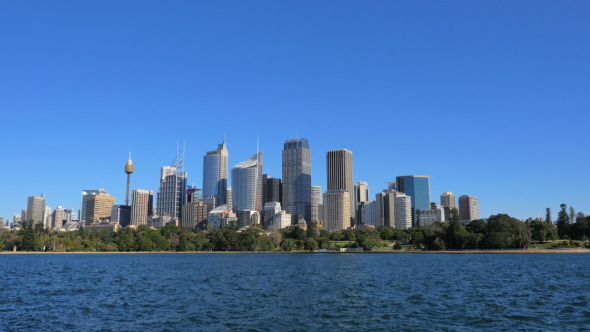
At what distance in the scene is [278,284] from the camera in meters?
73.1

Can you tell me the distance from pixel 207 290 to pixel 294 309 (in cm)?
2098

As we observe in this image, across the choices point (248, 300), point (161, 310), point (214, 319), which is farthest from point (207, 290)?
point (214, 319)

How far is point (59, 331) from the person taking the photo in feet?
122

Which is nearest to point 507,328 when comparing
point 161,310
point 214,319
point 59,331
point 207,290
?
point 214,319

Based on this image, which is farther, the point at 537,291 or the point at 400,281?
the point at 400,281

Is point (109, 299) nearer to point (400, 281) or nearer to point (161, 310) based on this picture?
point (161, 310)

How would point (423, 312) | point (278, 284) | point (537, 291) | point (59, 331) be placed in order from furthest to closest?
point (278, 284) → point (537, 291) → point (423, 312) → point (59, 331)

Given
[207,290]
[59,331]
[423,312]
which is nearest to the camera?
[59,331]

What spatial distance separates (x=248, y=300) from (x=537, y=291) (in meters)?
36.5

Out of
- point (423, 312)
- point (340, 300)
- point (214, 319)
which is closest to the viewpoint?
point (214, 319)

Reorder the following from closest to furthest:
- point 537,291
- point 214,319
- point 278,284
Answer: point 214,319 < point 537,291 < point 278,284

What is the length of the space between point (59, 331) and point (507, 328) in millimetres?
34883

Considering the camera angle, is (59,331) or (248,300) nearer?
(59,331)

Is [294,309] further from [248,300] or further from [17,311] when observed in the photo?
[17,311]
